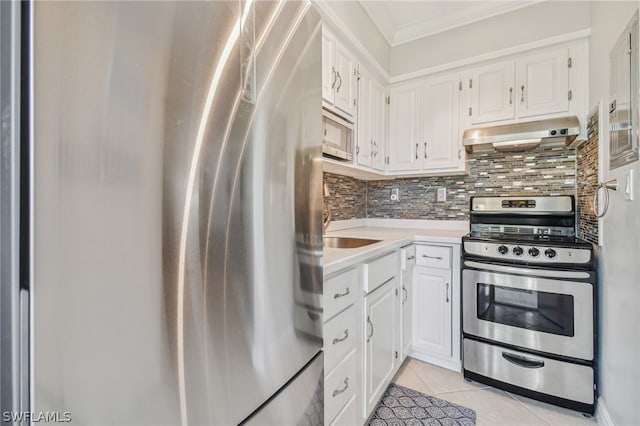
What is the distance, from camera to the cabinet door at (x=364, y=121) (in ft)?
7.10

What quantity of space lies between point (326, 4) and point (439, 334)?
7.46ft

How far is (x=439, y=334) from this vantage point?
7.06 feet

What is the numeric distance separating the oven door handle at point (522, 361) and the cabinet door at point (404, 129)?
1494 mm

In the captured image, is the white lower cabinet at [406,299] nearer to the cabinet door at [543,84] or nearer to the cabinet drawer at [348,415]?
the cabinet drawer at [348,415]

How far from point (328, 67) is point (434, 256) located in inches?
57.7

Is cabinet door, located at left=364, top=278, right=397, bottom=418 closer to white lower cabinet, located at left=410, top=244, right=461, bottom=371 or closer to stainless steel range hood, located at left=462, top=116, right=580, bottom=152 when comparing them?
white lower cabinet, located at left=410, top=244, right=461, bottom=371

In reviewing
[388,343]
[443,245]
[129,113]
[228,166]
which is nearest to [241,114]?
[228,166]

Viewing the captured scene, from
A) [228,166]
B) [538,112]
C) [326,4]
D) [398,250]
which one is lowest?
[398,250]

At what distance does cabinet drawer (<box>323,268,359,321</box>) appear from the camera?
114cm

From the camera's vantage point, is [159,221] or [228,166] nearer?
[159,221]

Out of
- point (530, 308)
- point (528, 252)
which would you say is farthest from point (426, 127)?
point (530, 308)

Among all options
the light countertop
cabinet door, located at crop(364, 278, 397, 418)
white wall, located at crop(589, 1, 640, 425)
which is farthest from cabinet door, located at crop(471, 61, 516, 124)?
cabinet door, located at crop(364, 278, 397, 418)

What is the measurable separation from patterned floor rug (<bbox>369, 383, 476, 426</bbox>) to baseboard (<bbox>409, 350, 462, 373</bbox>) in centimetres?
38

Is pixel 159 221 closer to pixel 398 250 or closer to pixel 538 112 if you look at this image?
pixel 398 250
